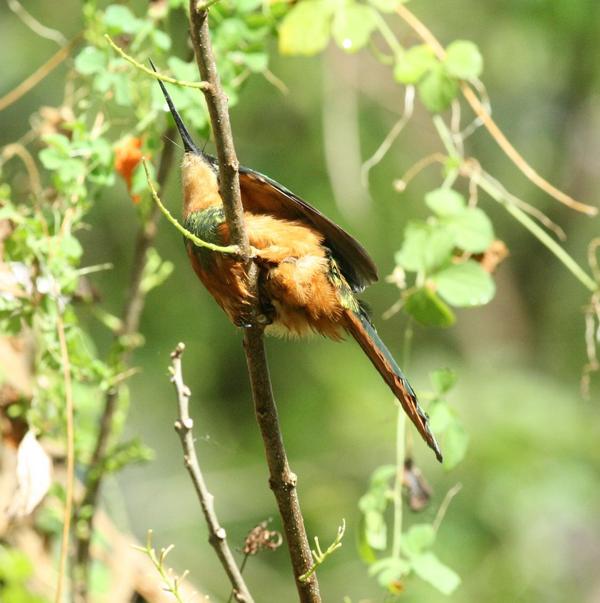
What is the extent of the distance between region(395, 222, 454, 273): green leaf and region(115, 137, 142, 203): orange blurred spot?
0.58 m

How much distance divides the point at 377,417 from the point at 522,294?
59.0 inches

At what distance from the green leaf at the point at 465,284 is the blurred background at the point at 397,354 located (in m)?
2.33

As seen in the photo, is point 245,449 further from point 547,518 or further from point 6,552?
point 6,552

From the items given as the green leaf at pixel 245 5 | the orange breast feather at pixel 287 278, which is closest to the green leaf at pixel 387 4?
the green leaf at pixel 245 5

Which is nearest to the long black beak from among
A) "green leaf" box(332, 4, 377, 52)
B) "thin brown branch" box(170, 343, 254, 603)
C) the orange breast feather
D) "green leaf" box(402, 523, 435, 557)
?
the orange breast feather

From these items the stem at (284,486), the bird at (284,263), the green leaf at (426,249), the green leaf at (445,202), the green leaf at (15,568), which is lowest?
the green leaf at (15,568)

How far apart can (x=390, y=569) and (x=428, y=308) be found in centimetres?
49

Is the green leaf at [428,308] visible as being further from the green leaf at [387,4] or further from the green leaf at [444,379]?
the green leaf at [387,4]

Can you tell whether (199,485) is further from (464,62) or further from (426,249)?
(464,62)

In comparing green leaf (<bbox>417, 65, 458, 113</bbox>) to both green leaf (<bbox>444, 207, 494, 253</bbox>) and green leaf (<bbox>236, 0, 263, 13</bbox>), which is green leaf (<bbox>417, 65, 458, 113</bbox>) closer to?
green leaf (<bbox>444, 207, 494, 253</bbox>)

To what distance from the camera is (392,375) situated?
173cm

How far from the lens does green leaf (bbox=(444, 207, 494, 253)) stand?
1999 millimetres

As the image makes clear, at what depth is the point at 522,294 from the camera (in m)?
5.96

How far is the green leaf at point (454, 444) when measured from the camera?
1.90 meters
